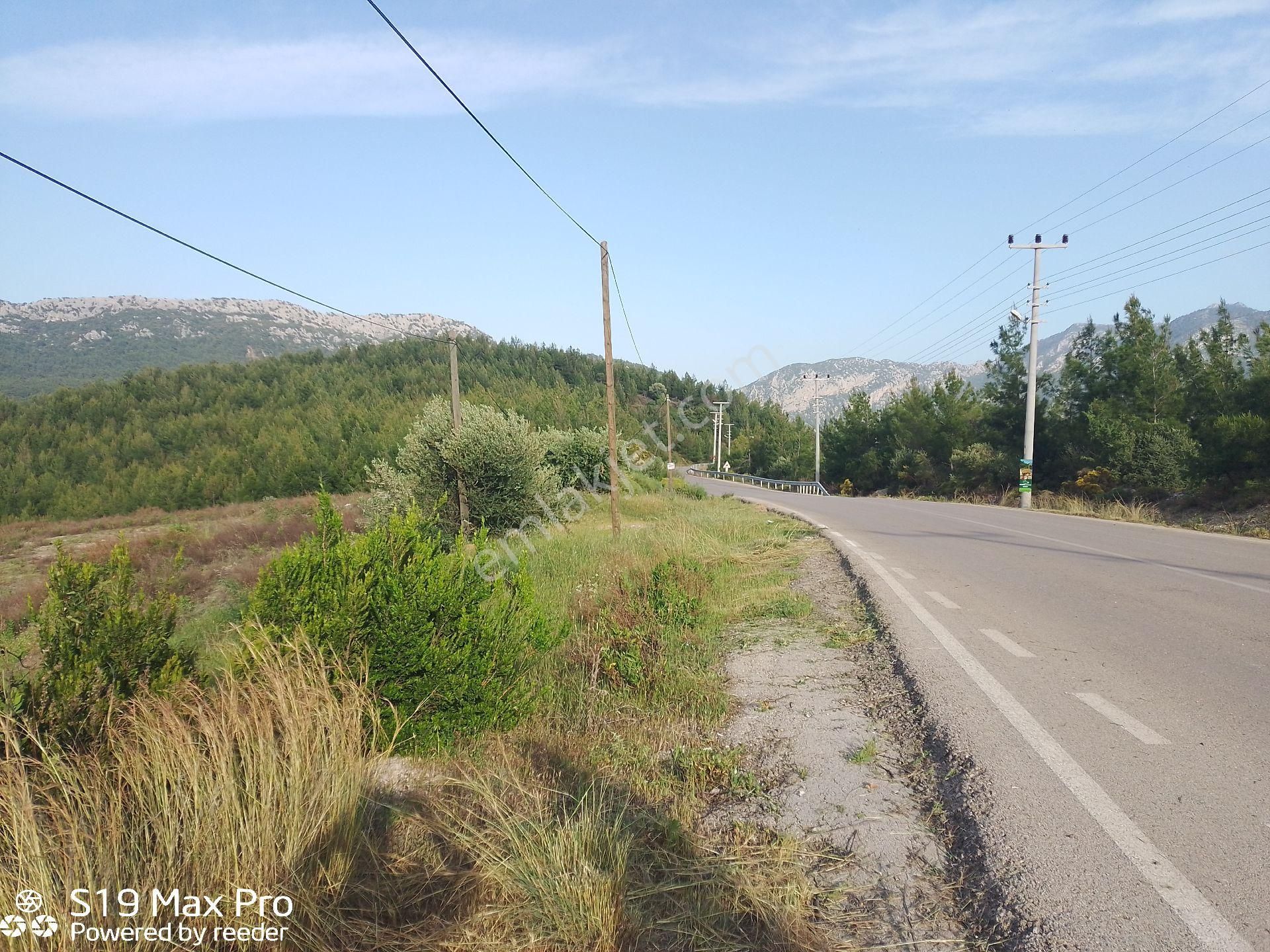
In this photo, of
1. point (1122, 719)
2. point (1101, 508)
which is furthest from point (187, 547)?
point (1122, 719)

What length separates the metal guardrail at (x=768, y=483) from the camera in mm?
52281

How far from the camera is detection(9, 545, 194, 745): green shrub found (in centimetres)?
393

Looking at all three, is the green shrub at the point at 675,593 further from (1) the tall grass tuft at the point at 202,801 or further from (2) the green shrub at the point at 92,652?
(2) the green shrub at the point at 92,652

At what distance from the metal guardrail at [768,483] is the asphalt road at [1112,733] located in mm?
35361

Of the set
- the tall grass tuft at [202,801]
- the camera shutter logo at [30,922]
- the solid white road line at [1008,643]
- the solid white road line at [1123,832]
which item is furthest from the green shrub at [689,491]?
the camera shutter logo at [30,922]

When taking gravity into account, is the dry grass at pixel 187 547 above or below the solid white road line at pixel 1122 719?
below

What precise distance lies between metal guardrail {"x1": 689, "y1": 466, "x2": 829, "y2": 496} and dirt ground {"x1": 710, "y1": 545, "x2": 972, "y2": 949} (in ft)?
126

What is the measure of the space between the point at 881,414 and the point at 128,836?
59.4m

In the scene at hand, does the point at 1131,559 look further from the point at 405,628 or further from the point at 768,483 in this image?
the point at 768,483

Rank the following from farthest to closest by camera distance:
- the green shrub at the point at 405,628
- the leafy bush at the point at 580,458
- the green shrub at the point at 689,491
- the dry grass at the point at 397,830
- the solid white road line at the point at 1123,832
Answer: the green shrub at the point at 689,491
the leafy bush at the point at 580,458
the green shrub at the point at 405,628
the dry grass at the point at 397,830
the solid white road line at the point at 1123,832

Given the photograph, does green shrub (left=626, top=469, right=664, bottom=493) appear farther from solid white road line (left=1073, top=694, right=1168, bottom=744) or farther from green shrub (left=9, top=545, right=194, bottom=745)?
green shrub (left=9, top=545, right=194, bottom=745)

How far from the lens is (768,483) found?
62.1 m

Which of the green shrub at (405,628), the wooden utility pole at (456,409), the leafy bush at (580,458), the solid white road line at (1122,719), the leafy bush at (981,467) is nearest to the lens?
the solid white road line at (1122,719)

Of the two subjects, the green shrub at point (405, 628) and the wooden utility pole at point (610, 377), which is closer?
the green shrub at point (405, 628)
